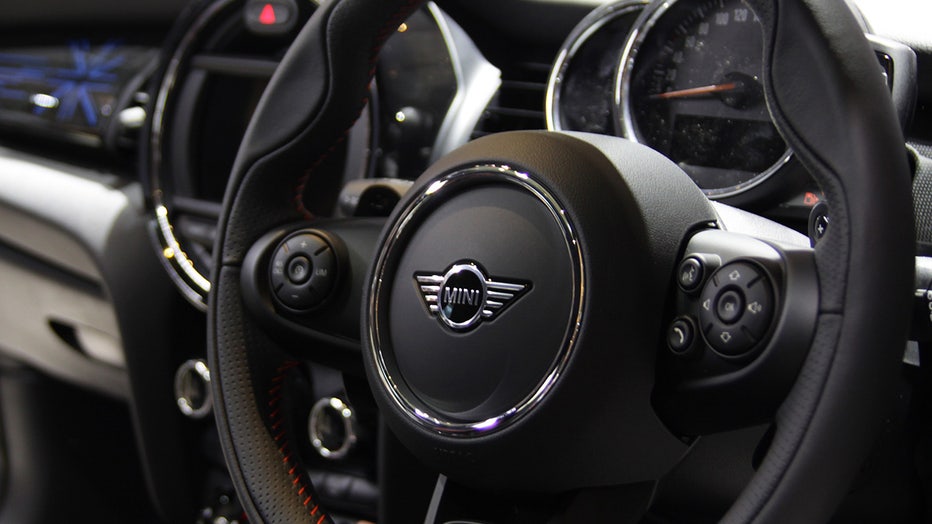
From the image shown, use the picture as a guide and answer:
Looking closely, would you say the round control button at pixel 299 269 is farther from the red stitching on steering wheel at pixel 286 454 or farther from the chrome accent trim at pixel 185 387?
the chrome accent trim at pixel 185 387

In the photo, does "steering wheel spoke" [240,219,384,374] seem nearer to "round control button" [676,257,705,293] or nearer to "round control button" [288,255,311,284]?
"round control button" [288,255,311,284]

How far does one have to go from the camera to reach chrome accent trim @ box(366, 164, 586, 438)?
2.59 feet

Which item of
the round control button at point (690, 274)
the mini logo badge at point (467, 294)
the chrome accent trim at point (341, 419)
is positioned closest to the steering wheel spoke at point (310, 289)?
the mini logo badge at point (467, 294)

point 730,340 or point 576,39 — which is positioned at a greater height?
point 576,39

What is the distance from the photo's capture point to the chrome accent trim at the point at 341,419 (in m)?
1.51

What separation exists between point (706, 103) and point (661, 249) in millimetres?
645

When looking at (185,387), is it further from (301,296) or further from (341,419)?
(301,296)

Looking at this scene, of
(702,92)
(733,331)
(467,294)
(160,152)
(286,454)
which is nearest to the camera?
(733,331)

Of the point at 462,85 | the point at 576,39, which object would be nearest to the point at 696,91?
the point at 576,39

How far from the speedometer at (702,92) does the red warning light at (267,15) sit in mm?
553

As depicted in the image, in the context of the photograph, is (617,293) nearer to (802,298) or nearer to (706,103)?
(802,298)

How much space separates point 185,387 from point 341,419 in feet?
1.34

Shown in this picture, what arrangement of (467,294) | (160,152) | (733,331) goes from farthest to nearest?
(160,152)
(467,294)
(733,331)

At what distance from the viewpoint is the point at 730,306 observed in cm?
73
